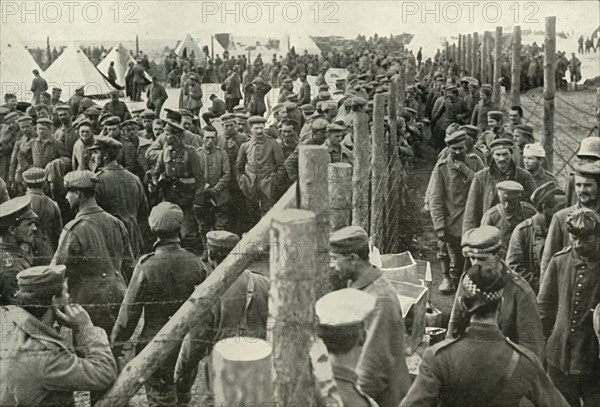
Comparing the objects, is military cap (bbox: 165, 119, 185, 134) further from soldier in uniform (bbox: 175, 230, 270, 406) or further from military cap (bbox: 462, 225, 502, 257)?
military cap (bbox: 462, 225, 502, 257)

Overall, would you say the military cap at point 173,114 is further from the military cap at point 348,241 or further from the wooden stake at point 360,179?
the military cap at point 348,241

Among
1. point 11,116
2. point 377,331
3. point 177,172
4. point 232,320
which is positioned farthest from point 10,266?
point 11,116

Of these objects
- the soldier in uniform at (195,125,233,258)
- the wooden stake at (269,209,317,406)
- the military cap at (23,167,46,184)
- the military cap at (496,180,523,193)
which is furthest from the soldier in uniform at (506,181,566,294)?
the soldier in uniform at (195,125,233,258)

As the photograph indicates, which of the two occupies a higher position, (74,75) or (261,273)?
(74,75)

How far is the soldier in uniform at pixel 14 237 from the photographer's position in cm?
470

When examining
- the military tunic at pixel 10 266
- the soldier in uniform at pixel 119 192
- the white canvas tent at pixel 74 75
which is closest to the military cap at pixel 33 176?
the soldier in uniform at pixel 119 192

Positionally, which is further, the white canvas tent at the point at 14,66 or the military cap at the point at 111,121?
the white canvas tent at the point at 14,66

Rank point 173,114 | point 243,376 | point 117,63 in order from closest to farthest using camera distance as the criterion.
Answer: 1. point 243,376
2. point 173,114
3. point 117,63

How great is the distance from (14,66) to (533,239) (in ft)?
53.0

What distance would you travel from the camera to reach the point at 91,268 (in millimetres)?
5344

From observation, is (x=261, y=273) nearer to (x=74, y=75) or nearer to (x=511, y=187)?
(x=511, y=187)

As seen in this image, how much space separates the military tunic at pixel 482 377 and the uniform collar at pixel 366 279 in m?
0.66

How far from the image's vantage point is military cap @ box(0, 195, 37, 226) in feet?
16.0

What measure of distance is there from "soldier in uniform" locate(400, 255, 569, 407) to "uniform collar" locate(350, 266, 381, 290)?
0.63m
